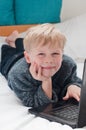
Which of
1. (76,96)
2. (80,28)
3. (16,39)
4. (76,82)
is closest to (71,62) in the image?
(76,82)

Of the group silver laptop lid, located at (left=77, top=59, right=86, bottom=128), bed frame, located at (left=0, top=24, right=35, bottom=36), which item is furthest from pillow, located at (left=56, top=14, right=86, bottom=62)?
silver laptop lid, located at (left=77, top=59, right=86, bottom=128)

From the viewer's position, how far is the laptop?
79 cm

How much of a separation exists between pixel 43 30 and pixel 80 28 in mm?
799

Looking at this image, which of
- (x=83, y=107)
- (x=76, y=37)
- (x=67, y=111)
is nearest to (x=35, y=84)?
(x=67, y=111)

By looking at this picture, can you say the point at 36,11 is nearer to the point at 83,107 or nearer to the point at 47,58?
the point at 47,58

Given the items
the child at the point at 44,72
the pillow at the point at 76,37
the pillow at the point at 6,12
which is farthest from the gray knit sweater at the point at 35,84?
the pillow at the point at 6,12

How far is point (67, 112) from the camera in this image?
0.90m

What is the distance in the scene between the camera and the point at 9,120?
2.88 ft

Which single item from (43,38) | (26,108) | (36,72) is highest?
(43,38)

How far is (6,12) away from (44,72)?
92cm

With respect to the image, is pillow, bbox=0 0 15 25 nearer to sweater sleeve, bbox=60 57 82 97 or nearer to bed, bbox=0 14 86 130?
bed, bbox=0 14 86 130

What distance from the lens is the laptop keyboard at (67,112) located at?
867 millimetres

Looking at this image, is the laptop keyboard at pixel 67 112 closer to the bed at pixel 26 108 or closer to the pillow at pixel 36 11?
the bed at pixel 26 108

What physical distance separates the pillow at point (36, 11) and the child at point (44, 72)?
0.75 metres
